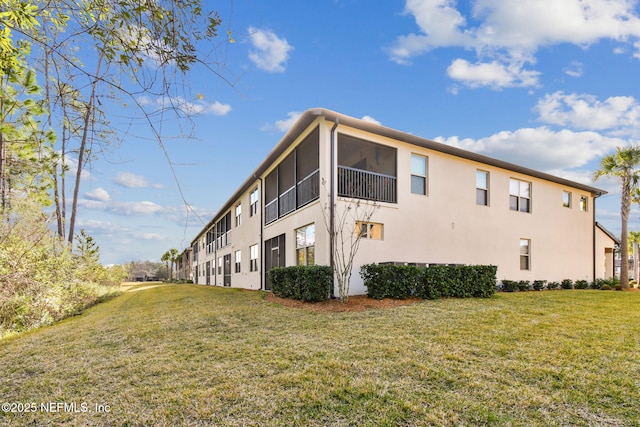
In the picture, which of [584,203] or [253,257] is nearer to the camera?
[584,203]

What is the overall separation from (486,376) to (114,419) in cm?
404

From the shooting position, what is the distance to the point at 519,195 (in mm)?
15836

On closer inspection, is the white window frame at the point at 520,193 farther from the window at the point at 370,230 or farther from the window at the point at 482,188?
the window at the point at 370,230

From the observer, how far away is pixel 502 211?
1496 cm

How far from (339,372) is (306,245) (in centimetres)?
807

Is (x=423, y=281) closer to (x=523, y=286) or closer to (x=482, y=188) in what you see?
(x=482, y=188)

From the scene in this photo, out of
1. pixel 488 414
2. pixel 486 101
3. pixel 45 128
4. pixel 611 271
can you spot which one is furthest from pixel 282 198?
pixel 611 271

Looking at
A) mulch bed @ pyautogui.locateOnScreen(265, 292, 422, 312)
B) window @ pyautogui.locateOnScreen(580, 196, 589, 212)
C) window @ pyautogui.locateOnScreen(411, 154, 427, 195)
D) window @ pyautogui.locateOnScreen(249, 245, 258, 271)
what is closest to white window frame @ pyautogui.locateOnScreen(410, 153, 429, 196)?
window @ pyautogui.locateOnScreen(411, 154, 427, 195)

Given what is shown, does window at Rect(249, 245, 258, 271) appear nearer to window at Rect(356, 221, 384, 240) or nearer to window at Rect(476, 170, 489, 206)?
window at Rect(356, 221, 384, 240)

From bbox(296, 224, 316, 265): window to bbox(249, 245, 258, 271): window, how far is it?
19.2 feet

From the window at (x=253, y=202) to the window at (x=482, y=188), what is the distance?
34.6 ft

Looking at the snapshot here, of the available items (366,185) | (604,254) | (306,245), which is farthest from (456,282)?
(604,254)

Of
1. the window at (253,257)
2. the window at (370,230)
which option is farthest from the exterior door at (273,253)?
the window at (370,230)

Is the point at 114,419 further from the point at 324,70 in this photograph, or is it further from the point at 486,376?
the point at 324,70
